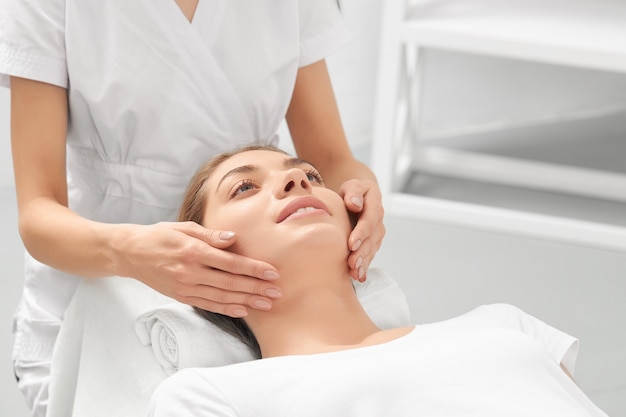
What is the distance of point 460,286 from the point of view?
2711 mm

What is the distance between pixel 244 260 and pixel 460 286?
1516mm

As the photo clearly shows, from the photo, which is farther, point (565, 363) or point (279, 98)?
point (279, 98)

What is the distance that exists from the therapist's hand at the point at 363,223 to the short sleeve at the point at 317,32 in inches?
11.1

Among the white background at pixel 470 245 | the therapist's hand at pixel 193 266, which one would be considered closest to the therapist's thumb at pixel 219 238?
the therapist's hand at pixel 193 266

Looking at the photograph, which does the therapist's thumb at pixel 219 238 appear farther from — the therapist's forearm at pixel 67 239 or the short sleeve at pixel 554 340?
the short sleeve at pixel 554 340

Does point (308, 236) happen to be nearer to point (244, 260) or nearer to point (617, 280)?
point (244, 260)

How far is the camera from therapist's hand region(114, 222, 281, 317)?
1.26m

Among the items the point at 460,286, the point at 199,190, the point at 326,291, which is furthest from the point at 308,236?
the point at 460,286

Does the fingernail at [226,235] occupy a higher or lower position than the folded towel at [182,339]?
higher

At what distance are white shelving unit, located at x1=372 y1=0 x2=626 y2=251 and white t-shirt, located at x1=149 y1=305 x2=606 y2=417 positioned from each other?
161 cm

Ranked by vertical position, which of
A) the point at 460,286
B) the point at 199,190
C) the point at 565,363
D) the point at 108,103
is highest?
the point at 108,103

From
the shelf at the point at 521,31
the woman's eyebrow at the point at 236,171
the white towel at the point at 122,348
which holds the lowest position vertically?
the white towel at the point at 122,348

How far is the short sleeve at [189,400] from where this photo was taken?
1216mm

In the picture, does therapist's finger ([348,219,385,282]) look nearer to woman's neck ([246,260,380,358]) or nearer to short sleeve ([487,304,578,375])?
woman's neck ([246,260,380,358])
